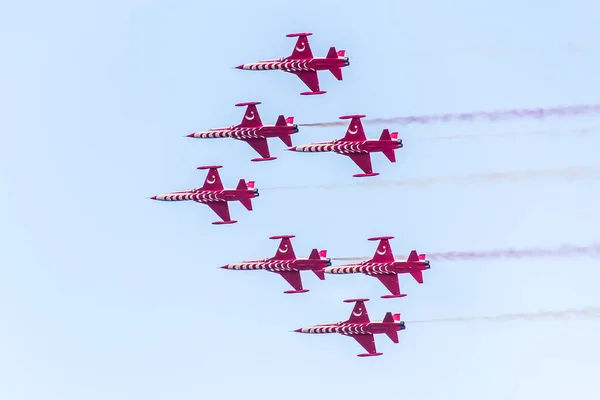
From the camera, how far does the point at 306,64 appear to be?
5162 inches

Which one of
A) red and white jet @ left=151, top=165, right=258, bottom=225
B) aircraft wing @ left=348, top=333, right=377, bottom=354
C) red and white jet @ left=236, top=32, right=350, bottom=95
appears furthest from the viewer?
aircraft wing @ left=348, top=333, right=377, bottom=354

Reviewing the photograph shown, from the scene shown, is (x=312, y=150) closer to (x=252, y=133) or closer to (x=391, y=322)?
(x=252, y=133)

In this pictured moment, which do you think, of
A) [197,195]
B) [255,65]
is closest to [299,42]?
[255,65]

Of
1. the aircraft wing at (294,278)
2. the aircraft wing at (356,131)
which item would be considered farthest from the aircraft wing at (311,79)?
the aircraft wing at (294,278)

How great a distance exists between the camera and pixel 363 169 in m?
132

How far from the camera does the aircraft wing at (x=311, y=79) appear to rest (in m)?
131

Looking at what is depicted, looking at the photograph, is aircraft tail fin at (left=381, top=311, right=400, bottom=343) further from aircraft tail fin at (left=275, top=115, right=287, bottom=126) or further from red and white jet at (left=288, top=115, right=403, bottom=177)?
aircraft tail fin at (left=275, top=115, right=287, bottom=126)

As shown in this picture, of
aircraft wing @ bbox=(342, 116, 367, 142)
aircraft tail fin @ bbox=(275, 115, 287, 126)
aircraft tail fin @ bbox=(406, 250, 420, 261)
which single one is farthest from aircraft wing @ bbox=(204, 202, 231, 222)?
aircraft tail fin @ bbox=(406, 250, 420, 261)

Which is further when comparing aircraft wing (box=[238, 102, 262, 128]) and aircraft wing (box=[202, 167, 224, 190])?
aircraft wing (box=[202, 167, 224, 190])

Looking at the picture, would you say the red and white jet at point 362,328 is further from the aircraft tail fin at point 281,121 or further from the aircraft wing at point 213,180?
the aircraft tail fin at point 281,121

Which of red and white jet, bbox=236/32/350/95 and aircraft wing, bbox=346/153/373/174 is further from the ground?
red and white jet, bbox=236/32/350/95

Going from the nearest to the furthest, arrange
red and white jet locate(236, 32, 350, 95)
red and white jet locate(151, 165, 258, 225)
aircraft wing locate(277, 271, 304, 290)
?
red and white jet locate(236, 32, 350, 95) < red and white jet locate(151, 165, 258, 225) < aircraft wing locate(277, 271, 304, 290)

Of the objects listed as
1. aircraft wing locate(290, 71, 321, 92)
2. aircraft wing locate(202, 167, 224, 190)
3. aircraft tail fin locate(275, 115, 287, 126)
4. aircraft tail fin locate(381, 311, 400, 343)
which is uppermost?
aircraft wing locate(290, 71, 321, 92)

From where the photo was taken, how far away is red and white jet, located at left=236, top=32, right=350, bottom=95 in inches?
5108
